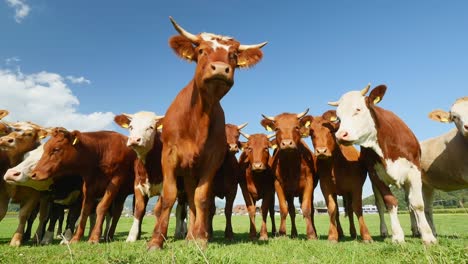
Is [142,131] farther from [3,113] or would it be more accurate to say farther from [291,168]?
[3,113]

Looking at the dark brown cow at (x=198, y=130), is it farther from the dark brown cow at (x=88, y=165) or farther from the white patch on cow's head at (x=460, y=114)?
the white patch on cow's head at (x=460, y=114)

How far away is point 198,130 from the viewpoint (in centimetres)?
606

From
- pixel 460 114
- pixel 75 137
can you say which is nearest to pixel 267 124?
pixel 460 114

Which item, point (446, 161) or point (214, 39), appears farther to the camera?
point (446, 161)

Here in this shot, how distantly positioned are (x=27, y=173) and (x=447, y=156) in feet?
34.6

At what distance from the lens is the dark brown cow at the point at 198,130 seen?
18.6 feet

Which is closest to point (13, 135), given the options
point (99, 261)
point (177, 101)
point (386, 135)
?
point (177, 101)

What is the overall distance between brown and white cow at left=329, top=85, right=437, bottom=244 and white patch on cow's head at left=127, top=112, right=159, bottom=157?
174 inches

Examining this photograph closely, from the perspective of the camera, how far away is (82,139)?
28.8ft

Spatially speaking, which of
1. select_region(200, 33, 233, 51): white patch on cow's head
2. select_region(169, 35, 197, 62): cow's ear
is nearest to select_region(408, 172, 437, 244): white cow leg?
select_region(200, 33, 233, 51): white patch on cow's head

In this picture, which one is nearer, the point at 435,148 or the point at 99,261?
the point at 99,261

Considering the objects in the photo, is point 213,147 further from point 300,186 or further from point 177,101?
point 300,186

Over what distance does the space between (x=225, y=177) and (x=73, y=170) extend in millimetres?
3852

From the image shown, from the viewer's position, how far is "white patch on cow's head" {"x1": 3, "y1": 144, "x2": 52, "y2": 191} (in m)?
7.88
